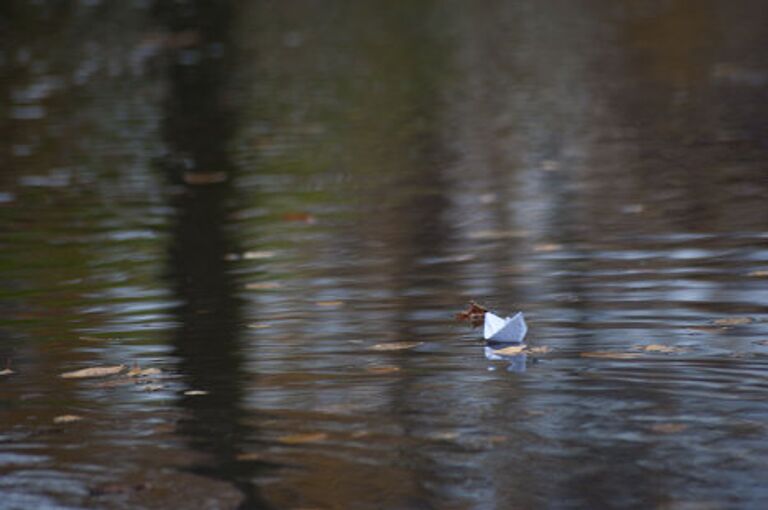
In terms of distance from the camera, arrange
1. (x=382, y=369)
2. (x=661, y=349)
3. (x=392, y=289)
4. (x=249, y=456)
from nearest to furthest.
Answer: (x=249, y=456)
(x=382, y=369)
(x=661, y=349)
(x=392, y=289)

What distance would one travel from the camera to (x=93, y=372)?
6.29m

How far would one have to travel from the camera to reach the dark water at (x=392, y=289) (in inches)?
189

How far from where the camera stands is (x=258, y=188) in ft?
37.8

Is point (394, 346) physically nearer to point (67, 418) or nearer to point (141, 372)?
point (141, 372)

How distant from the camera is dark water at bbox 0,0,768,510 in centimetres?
480

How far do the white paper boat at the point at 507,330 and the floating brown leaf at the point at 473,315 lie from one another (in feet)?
1.37

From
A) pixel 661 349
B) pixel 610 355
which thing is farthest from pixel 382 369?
pixel 661 349

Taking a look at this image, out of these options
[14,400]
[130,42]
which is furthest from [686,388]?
[130,42]

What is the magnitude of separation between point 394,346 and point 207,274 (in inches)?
84.2

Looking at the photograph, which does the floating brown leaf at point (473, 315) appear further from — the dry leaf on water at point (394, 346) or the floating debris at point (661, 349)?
the floating debris at point (661, 349)

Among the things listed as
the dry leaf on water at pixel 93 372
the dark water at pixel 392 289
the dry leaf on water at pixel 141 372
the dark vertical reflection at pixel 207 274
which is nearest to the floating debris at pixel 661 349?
the dark water at pixel 392 289

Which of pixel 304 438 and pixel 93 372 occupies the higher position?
pixel 93 372

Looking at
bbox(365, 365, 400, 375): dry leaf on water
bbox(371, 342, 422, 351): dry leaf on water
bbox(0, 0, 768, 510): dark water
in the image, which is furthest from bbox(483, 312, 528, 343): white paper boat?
bbox(365, 365, 400, 375): dry leaf on water

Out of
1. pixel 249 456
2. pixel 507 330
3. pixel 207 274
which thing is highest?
pixel 207 274
